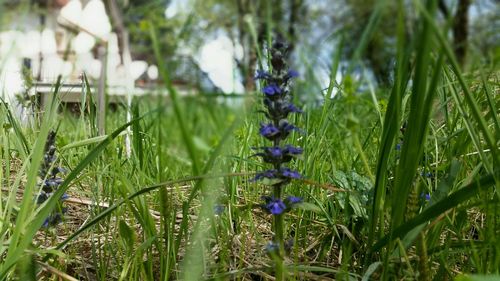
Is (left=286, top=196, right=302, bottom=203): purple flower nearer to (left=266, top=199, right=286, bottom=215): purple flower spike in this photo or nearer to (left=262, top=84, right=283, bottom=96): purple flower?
(left=266, top=199, right=286, bottom=215): purple flower spike

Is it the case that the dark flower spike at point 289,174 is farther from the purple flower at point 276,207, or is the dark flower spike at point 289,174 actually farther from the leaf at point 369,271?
the leaf at point 369,271

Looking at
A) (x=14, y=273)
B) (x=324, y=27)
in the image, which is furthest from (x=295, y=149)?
(x=324, y=27)

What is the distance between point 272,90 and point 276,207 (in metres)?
0.20

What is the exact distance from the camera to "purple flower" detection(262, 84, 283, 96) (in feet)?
3.15

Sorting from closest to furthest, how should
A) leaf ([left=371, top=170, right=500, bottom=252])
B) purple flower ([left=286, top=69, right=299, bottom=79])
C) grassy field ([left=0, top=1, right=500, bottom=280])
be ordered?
grassy field ([left=0, top=1, right=500, bottom=280]), leaf ([left=371, top=170, right=500, bottom=252]), purple flower ([left=286, top=69, right=299, bottom=79])

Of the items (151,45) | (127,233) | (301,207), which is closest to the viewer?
(151,45)

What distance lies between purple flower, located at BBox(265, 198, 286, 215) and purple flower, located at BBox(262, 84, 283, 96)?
0.60 ft

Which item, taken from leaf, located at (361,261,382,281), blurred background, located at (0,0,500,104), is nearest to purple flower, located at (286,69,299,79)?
blurred background, located at (0,0,500,104)

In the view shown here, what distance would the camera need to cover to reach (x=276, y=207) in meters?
0.98

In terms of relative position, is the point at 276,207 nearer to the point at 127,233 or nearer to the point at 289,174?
the point at 289,174

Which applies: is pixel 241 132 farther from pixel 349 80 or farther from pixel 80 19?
pixel 80 19

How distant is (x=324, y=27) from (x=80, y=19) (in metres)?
19.0

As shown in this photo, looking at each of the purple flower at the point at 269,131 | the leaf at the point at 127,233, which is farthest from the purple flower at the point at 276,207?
the leaf at the point at 127,233

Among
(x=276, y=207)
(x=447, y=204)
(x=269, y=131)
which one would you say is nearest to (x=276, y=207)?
(x=276, y=207)
